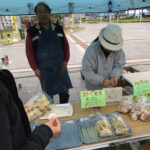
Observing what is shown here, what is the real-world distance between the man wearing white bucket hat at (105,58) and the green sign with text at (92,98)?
0.26 metres

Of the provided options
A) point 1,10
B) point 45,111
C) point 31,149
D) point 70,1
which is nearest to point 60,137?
point 45,111

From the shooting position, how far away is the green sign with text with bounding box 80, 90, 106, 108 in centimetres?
132

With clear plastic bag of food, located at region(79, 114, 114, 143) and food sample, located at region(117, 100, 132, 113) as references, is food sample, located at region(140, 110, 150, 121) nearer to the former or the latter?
food sample, located at region(117, 100, 132, 113)

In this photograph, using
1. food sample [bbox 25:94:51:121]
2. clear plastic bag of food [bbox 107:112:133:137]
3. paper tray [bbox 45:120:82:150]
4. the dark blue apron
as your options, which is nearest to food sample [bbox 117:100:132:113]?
clear plastic bag of food [bbox 107:112:133:137]

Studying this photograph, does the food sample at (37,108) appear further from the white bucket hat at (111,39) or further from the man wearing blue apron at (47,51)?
the white bucket hat at (111,39)

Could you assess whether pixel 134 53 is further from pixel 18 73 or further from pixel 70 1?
pixel 18 73

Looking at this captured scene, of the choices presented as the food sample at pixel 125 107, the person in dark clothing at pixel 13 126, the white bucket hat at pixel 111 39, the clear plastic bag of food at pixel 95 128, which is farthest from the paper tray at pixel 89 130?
the white bucket hat at pixel 111 39

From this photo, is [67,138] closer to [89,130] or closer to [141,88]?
[89,130]

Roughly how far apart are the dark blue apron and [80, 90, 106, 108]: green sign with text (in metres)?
0.91

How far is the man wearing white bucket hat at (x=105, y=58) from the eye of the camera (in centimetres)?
150

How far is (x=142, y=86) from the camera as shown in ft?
4.88

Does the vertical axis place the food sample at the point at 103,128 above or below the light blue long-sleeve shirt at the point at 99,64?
below

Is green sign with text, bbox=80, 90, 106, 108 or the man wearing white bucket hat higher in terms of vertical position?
the man wearing white bucket hat

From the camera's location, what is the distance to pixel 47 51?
1.97 metres
